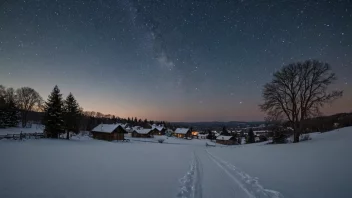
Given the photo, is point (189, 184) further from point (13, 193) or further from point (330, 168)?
point (330, 168)

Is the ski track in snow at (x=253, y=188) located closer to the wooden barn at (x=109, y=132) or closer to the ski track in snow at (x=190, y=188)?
the ski track in snow at (x=190, y=188)

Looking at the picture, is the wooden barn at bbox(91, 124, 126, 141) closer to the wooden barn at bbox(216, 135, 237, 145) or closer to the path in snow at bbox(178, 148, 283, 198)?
the path in snow at bbox(178, 148, 283, 198)

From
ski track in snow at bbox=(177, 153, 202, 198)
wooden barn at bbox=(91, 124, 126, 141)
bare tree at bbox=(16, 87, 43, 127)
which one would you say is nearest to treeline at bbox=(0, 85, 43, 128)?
bare tree at bbox=(16, 87, 43, 127)

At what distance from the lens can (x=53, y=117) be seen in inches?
1405

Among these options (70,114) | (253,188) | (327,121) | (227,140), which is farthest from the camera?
(227,140)

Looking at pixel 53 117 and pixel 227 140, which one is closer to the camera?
pixel 53 117

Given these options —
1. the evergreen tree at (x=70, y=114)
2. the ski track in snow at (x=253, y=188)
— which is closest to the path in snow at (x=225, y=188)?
the ski track in snow at (x=253, y=188)

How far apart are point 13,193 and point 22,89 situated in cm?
8301

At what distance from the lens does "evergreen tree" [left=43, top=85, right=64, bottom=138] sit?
35625 mm

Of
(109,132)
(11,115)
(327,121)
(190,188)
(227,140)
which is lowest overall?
(227,140)

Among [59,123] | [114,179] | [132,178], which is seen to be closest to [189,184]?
[132,178]

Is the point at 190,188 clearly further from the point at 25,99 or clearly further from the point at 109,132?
the point at 25,99

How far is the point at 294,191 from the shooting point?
6551 mm

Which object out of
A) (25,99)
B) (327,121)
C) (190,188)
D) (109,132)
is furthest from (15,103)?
(327,121)
